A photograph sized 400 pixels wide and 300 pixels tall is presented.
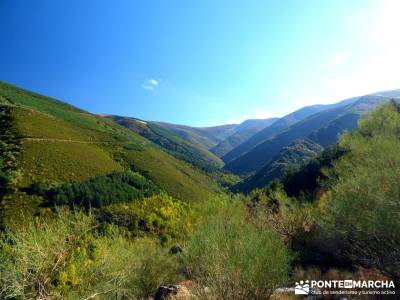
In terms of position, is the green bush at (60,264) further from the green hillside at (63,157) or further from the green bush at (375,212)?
the green hillside at (63,157)

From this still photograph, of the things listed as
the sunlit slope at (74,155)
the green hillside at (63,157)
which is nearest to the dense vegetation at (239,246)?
the green hillside at (63,157)

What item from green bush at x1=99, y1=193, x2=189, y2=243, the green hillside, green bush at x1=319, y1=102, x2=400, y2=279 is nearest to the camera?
green bush at x1=319, y1=102, x2=400, y2=279

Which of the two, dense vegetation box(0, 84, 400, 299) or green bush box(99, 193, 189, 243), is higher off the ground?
dense vegetation box(0, 84, 400, 299)

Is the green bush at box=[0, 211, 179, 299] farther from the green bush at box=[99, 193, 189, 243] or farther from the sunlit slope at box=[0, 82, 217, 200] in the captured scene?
the sunlit slope at box=[0, 82, 217, 200]

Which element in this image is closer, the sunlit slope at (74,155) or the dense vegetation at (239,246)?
the dense vegetation at (239,246)

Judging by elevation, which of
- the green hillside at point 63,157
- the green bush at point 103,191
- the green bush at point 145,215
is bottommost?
the green bush at point 145,215

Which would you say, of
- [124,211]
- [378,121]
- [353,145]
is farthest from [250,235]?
[124,211]

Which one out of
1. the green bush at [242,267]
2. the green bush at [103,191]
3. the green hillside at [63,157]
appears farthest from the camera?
the green hillside at [63,157]

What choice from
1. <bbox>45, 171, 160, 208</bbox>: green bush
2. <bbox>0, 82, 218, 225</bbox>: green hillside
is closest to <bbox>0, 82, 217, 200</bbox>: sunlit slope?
<bbox>0, 82, 218, 225</bbox>: green hillside

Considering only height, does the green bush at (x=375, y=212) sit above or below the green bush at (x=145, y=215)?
above

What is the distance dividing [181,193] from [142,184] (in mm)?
15716

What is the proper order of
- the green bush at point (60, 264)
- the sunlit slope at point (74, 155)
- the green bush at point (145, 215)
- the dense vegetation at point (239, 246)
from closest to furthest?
the dense vegetation at point (239, 246), the green bush at point (60, 264), the green bush at point (145, 215), the sunlit slope at point (74, 155)

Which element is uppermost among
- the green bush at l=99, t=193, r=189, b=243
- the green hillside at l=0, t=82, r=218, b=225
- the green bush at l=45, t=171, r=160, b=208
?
the green hillside at l=0, t=82, r=218, b=225

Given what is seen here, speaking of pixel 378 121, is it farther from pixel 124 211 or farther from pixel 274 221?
pixel 124 211
